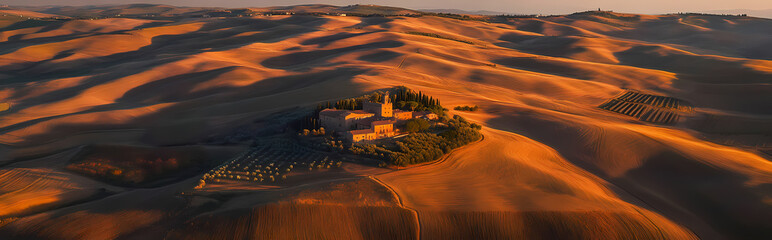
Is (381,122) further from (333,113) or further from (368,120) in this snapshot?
(333,113)

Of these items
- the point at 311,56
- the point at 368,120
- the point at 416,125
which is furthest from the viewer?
the point at 311,56

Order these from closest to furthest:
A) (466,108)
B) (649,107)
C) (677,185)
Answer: (677,185)
(466,108)
(649,107)

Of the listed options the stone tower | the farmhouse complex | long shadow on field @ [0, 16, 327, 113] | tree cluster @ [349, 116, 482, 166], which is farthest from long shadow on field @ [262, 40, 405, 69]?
tree cluster @ [349, 116, 482, 166]

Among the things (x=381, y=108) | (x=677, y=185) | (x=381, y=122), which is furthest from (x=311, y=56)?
(x=677, y=185)

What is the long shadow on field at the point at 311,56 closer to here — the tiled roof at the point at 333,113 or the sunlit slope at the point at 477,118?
the sunlit slope at the point at 477,118

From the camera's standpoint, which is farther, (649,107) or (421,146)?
(649,107)

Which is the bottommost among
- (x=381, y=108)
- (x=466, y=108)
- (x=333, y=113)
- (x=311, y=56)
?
(x=311, y=56)

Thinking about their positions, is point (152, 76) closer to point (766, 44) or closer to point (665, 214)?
point (665, 214)

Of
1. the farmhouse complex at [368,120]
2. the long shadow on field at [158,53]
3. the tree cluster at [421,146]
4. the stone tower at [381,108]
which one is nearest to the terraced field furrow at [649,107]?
the tree cluster at [421,146]
